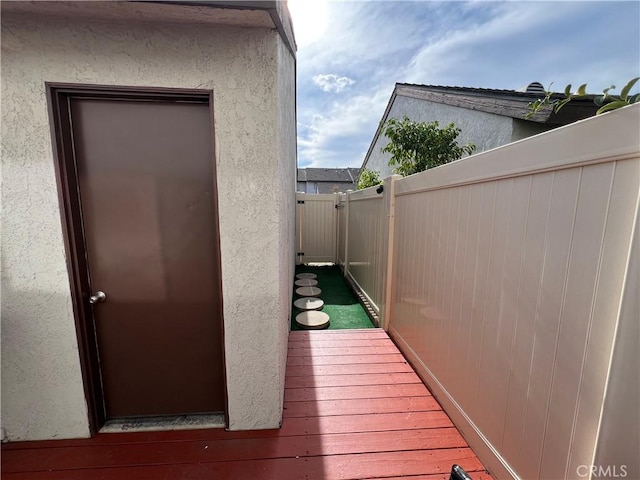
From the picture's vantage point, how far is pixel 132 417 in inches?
83.0

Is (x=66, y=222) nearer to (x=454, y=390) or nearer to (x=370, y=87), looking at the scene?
(x=454, y=390)

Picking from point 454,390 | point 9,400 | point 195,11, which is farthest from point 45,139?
point 454,390

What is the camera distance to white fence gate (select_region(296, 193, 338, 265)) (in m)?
7.67

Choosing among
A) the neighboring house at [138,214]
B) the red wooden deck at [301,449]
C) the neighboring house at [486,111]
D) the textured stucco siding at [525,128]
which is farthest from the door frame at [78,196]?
the textured stucco siding at [525,128]

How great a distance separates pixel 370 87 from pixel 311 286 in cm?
568

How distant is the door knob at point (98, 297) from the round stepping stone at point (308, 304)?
9.66 feet

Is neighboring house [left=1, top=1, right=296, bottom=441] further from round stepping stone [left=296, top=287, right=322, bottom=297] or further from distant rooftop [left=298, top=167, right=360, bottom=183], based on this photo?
distant rooftop [left=298, top=167, right=360, bottom=183]

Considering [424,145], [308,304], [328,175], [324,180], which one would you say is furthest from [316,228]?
[328,175]

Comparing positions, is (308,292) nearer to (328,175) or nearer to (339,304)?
(339,304)

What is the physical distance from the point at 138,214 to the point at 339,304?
3693 millimetres

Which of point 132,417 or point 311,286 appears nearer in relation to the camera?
point 132,417

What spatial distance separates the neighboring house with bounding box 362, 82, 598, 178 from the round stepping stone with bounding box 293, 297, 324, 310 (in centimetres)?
397

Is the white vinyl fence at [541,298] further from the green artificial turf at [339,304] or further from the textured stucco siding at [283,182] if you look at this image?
the green artificial turf at [339,304]

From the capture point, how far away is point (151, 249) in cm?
191
